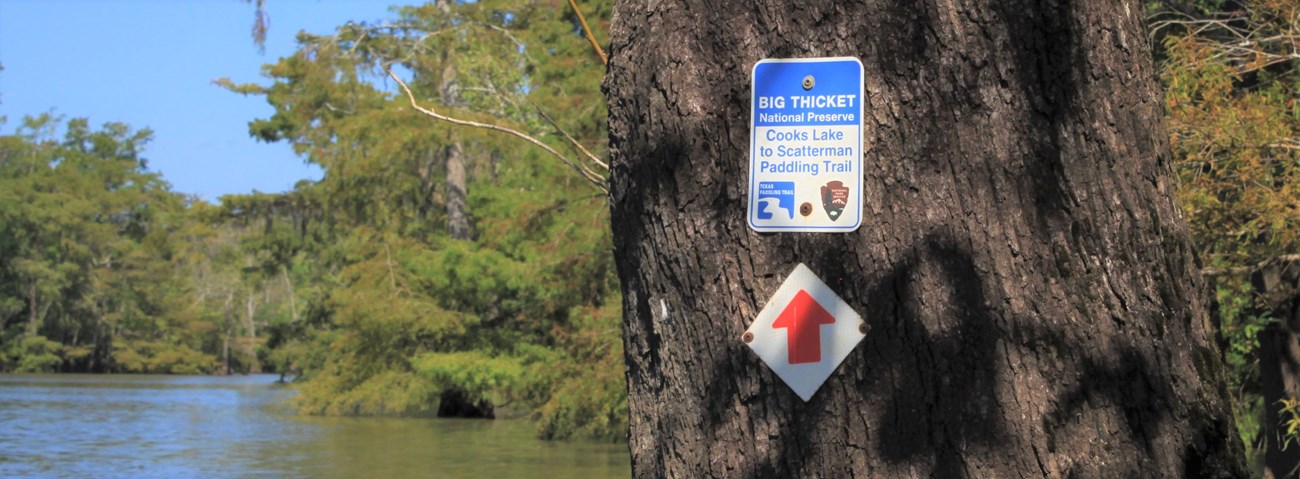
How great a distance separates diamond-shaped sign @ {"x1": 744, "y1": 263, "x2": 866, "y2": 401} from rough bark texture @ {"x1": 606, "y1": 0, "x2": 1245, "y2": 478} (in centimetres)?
2

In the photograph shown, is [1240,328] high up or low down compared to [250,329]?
down

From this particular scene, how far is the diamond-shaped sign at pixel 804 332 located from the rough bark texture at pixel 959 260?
0.06 ft

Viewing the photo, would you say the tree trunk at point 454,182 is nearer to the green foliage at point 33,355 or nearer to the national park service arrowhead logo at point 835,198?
the national park service arrowhead logo at point 835,198

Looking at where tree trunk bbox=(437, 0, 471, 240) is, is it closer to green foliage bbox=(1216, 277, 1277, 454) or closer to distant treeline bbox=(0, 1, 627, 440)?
distant treeline bbox=(0, 1, 627, 440)

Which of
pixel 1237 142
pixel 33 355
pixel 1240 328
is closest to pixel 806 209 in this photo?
pixel 1237 142

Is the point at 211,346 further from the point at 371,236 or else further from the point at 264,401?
the point at 371,236

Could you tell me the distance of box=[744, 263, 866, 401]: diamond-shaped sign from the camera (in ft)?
8.05

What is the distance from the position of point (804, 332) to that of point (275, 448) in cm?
1945

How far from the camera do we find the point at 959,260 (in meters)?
2.43

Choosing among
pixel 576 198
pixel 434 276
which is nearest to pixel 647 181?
pixel 576 198

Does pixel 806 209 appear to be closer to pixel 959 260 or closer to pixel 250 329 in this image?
pixel 959 260

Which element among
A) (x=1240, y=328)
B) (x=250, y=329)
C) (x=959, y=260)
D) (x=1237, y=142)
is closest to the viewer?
(x=959, y=260)

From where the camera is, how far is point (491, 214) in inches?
1030

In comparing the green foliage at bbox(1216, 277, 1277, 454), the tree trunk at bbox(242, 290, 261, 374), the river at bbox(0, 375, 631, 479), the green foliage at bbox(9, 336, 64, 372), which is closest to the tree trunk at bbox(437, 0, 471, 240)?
the river at bbox(0, 375, 631, 479)
